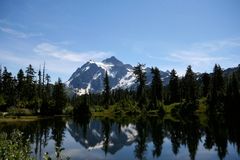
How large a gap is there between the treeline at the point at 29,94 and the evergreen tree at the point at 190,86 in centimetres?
4879

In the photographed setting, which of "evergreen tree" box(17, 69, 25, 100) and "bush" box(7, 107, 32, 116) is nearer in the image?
"bush" box(7, 107, 32, 116)

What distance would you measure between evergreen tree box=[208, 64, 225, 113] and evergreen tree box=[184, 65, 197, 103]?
616cm

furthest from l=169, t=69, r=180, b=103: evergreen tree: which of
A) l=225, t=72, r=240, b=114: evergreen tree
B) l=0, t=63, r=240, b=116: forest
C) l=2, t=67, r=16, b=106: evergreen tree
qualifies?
l=2, t=67, r=16, b=106: evergreen tree

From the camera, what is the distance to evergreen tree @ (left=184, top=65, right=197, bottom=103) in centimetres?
13000

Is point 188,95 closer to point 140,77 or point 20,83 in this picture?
point 140,77

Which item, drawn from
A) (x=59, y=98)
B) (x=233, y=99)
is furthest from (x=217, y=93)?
(x=59, y=98)

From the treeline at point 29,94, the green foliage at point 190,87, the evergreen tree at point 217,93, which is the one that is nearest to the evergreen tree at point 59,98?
the treeline at point 29,94

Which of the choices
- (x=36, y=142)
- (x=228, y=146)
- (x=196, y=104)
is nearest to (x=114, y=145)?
(x=36, y=142)

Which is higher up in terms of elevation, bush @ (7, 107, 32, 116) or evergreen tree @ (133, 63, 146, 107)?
evergreen tree @ (133, 63, 146, 107)

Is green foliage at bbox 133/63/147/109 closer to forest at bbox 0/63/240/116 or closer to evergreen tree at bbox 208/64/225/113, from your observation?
forest at bbox 0/63/240/116

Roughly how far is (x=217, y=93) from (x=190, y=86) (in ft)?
35.5

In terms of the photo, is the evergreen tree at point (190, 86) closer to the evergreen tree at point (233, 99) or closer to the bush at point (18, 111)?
the evergreen tree at point (233, 99)

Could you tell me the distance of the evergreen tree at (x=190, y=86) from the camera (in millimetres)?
130000

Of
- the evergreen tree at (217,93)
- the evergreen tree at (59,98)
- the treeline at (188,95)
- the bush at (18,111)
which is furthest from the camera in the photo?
the evergreen tree at (59,98)
